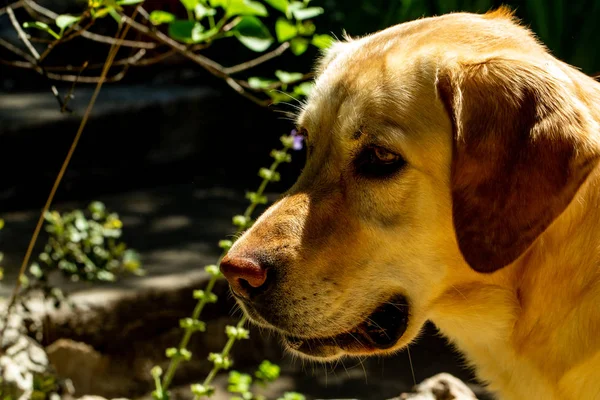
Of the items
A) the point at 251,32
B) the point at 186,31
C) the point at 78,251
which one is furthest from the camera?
the point at 78,251

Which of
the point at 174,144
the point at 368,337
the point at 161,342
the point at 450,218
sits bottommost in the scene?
the point at 174,144

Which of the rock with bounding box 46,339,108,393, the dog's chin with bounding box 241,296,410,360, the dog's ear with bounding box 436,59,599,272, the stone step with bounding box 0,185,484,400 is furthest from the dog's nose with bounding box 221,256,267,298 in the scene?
the rock with bounding box 46,339,108,393

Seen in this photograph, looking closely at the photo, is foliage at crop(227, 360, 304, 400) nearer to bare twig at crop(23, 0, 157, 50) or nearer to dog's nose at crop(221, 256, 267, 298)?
dog's nose at crop(221, 256, 267, 298)

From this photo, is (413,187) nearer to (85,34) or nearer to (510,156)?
(510,156)

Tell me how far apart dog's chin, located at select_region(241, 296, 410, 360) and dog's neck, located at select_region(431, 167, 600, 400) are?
0.16 metres

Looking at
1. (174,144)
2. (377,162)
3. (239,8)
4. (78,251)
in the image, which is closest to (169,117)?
(174,144)

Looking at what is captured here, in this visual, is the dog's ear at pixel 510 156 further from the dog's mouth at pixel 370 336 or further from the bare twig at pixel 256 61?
the bare twig at pixel 256 61

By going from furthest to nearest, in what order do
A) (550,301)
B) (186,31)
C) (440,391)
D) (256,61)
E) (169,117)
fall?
(169,117)
(256,61)
(440,391)
(186,31)
(550,301)

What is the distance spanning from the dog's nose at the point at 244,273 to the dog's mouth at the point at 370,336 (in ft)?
0.81

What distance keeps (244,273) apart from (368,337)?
18.6 inches

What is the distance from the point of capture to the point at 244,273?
253 centimetres

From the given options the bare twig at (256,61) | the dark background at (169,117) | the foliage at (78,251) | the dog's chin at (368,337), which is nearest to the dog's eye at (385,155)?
the dog's chin at (368,337)

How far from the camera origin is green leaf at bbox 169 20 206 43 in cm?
312

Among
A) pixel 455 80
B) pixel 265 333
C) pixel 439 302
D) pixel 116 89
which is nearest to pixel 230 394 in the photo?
pixel 265 333
